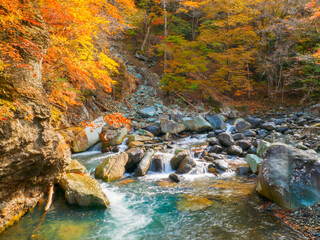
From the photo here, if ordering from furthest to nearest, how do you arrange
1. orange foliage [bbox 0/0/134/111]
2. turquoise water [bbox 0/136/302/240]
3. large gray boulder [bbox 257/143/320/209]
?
large gray boulder [bbox 257/143/320/209], turquoise water [bbox 0/136/302/240], orange foliage [bbox 0/0/134/111]

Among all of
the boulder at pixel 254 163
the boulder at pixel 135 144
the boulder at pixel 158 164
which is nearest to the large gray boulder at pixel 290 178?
the boulder at pixel 254 163

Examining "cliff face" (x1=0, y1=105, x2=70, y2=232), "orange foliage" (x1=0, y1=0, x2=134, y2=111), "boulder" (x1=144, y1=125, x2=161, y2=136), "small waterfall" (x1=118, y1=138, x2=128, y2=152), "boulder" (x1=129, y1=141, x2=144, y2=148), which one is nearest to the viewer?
"cliff face" (x1=0, y1=105, x2=70, y2=232)

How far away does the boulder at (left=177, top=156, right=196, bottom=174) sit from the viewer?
7680 mm

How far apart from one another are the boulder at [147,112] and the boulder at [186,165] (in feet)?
25.9

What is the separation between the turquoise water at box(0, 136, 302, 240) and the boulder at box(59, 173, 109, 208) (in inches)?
6.7

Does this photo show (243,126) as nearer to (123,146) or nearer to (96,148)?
(123,146)

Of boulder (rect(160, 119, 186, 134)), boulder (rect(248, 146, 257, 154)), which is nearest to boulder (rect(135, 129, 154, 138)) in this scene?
boulder (rect(160, 119, 186, 134))

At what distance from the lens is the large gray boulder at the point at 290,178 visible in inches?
177

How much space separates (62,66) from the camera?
6.79 metres

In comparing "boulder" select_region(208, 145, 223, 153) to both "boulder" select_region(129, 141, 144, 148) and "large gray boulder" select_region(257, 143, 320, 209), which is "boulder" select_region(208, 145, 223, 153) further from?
"large gray boulder" select_region(257, 143, 320, 209)

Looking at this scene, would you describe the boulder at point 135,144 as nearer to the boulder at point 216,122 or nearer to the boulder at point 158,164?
the boulder at point 158,164

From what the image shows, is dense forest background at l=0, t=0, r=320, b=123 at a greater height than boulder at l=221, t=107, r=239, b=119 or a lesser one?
greater

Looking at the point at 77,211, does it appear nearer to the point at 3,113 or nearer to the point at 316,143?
the point at 3,113

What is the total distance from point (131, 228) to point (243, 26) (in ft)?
71.7
